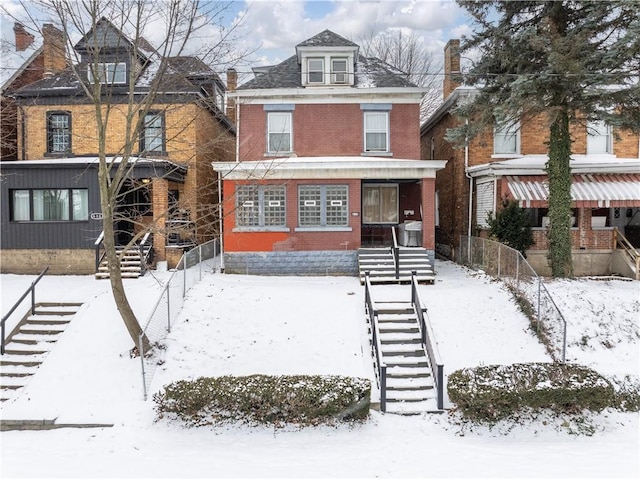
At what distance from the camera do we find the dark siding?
60.3ft

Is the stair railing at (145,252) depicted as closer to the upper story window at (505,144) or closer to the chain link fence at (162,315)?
the chain link fence at (162,315)

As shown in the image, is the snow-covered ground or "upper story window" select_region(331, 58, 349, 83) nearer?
the snow-covered ground

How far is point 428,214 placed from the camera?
1730cm

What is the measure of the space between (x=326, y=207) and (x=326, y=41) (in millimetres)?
7251

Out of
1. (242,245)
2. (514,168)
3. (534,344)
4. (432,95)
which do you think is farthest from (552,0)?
(432,95)

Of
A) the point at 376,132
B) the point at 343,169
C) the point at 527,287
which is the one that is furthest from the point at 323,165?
the point at 527,287

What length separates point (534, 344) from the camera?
1147 cm

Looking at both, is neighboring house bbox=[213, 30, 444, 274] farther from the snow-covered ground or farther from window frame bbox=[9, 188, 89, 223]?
window frame bbox=[9, 188, 89, 223]

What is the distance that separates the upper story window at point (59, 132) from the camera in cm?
2055

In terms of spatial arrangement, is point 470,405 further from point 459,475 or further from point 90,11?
point 90,11

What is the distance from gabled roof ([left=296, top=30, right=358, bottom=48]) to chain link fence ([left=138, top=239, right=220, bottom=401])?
1005 cm

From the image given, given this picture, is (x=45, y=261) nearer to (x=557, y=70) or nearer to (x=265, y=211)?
(x=265, y=211)

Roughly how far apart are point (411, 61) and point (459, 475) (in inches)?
1305

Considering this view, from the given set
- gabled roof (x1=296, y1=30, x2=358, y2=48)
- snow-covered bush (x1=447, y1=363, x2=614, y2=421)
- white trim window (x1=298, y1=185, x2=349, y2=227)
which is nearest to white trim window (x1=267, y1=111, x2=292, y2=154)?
white trim window (x1=298, y1=185, x2=349, y2=227)
